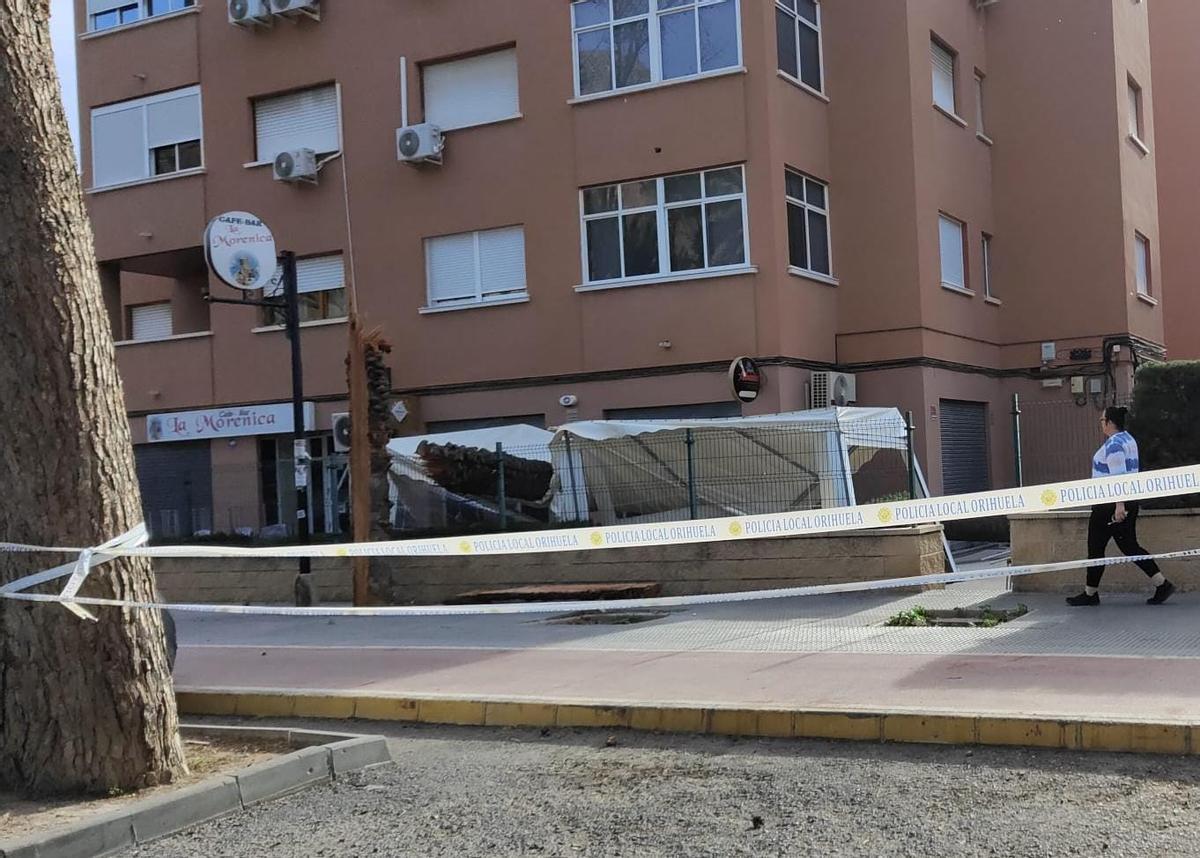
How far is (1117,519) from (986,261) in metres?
12.9

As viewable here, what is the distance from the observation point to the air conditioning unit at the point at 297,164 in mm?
20484

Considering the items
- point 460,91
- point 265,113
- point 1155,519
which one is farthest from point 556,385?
point 1155,519

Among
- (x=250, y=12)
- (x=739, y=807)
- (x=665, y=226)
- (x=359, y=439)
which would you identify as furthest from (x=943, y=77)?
(x=739, y=807)

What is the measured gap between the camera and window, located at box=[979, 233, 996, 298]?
21.9 m

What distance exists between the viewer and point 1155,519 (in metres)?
11.2

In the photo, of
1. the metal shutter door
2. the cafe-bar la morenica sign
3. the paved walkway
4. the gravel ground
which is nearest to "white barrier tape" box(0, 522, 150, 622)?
the gravel ground

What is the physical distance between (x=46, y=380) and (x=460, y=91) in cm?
1481

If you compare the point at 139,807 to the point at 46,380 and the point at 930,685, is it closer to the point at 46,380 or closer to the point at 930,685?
the point at 46,380

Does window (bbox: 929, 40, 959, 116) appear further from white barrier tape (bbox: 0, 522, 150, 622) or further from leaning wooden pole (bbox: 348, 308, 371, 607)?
white barrier tape (bbox: 0, 522, 150, 622)

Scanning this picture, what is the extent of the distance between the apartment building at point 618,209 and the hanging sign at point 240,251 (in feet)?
8.50

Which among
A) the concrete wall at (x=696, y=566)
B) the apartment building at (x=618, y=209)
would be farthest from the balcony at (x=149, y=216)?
the concrete wall at (x=696, y=566)

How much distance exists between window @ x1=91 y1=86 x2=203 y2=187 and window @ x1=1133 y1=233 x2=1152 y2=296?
16.5 meters

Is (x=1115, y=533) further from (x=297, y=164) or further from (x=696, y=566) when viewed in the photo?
(x=297, y=164)

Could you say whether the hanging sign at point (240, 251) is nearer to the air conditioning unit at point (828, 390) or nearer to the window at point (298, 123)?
the window at point (298, 123)
